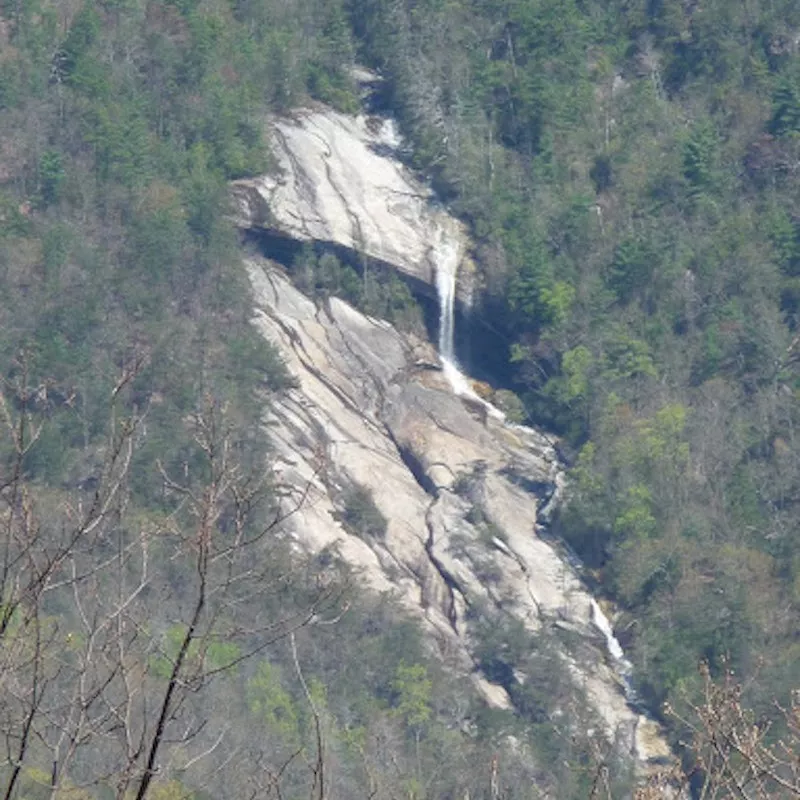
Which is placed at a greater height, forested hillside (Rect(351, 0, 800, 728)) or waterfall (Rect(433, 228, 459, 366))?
forested hillside (Rect(351, 0, 800, 728))

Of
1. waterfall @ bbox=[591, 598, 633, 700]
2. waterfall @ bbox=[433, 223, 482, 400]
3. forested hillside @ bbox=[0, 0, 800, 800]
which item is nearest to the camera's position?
forested hillside @ bbox=[0, 0, 800, 800]

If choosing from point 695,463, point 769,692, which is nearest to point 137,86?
point 695,463

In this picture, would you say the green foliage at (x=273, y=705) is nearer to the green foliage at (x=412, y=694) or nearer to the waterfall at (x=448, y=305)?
the green foliage at (x=412, y=694)

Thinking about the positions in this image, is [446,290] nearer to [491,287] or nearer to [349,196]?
[491,287]

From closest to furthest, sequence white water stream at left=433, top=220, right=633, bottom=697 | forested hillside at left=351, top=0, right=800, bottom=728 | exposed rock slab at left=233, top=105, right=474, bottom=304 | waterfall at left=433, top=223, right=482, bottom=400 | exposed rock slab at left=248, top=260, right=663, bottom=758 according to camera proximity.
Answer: forested hillside at left=351, top=0, right=800, bottom=728 → exposed rock slab at left=248, top=260, right=663, bottom=758 → white water stream at left=433, top=220, right=633, bottom=697 → waterfall at left=433, top=223, right=482, bottom=400 → exposed rock slab at left=233, top=105, right=474, bottom=304

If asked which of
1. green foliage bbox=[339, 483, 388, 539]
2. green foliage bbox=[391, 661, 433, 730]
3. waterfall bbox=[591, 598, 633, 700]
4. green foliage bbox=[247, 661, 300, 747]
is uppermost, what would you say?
green foliage bbox=[247, 661, 300, 747]

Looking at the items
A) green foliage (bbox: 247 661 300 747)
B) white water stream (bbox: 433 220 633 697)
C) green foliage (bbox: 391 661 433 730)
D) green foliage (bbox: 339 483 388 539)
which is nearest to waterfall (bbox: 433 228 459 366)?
white water stream (bbox: 433 220 633 697)

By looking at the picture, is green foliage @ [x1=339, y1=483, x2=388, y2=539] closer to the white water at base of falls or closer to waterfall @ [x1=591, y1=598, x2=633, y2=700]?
waterfall @ [x1=591, y1=598, x2=633, y2=700]

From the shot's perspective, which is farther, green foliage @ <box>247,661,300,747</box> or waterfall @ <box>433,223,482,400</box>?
waterfall @ <box>433,223,482,400</box>
